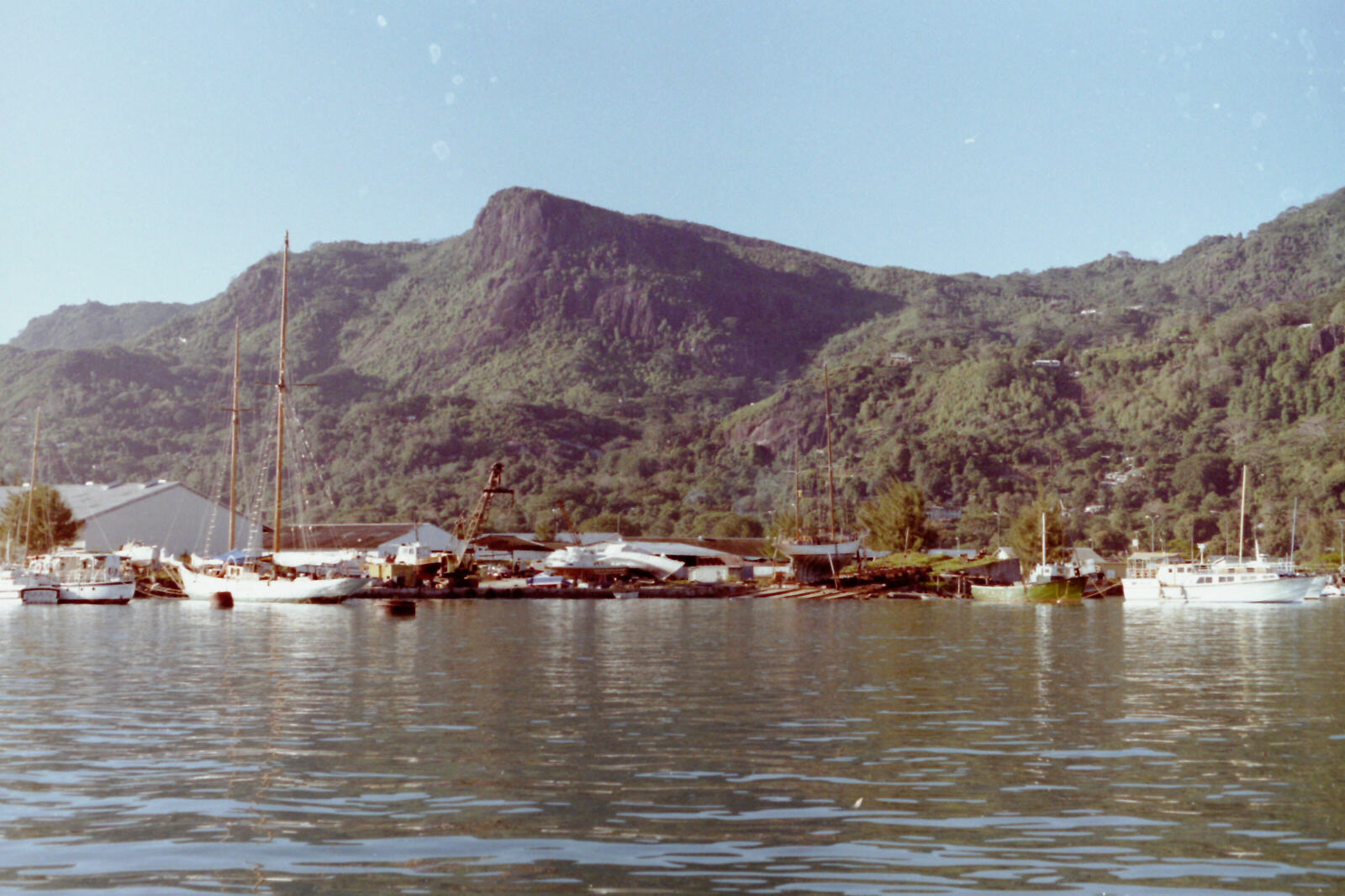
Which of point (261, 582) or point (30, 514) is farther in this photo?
point (30, 514)

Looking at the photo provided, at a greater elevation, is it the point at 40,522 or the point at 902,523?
the point at 40,522

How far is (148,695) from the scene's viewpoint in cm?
2705

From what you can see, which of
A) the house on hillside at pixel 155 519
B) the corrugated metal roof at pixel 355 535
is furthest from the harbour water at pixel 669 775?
the corrugated metal roof at pixel 355 535

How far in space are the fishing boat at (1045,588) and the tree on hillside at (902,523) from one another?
1611 inches

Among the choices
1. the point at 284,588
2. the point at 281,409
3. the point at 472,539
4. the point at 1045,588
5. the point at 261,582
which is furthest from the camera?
the point at 472,539

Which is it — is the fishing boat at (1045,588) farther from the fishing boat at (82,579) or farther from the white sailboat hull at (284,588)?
the fishing boat at (82,579)

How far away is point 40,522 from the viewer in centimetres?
11906

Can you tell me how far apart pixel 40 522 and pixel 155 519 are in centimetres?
1441

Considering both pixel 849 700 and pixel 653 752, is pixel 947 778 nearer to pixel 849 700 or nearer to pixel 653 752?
pixel 653 752

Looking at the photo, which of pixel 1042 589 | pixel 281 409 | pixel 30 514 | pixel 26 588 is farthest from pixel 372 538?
pixel 1042 589

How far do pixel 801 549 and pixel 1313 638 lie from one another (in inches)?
3230

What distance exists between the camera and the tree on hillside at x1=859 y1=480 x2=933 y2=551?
157 m

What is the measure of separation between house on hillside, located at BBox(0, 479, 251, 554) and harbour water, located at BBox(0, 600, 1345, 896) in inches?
3816

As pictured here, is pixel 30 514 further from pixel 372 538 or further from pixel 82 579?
pixel 372 538
